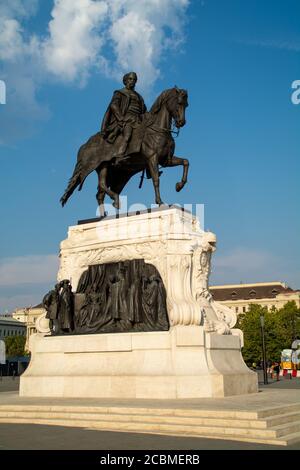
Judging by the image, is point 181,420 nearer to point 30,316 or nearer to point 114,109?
point 114,109

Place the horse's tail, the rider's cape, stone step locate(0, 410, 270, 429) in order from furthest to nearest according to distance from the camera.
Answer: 1. the horse's tail
2. the rider's cape
3. stone step locate(0, 410, 270, 429)

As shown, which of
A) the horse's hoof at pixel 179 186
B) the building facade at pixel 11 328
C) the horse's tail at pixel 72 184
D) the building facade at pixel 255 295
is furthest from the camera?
the building facade at pixel 11 328

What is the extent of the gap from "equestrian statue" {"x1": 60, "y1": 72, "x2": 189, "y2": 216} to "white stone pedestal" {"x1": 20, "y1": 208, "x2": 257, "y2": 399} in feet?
4.62

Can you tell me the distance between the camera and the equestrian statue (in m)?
17.4

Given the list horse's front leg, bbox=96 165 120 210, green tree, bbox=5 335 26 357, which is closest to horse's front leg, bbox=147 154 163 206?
horse's front leg, bbox=96 165 120 210

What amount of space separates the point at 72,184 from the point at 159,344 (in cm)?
688

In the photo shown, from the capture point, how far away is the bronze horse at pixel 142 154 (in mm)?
17359

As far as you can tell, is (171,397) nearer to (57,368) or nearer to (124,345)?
(124,345)

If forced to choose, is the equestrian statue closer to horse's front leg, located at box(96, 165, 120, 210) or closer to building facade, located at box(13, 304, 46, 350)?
horse's front leg, located at box(96, 165, 120, 210)

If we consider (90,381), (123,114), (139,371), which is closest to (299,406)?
(139,371)

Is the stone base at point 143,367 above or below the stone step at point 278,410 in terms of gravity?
above

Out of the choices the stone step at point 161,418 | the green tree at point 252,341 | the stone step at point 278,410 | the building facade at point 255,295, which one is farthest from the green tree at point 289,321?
the stone step at point 161,418

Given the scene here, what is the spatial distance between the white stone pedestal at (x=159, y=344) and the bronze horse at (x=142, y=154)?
143 cm

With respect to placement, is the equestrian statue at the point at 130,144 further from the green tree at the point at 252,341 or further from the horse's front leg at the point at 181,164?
the green tree at the point at 252,341
